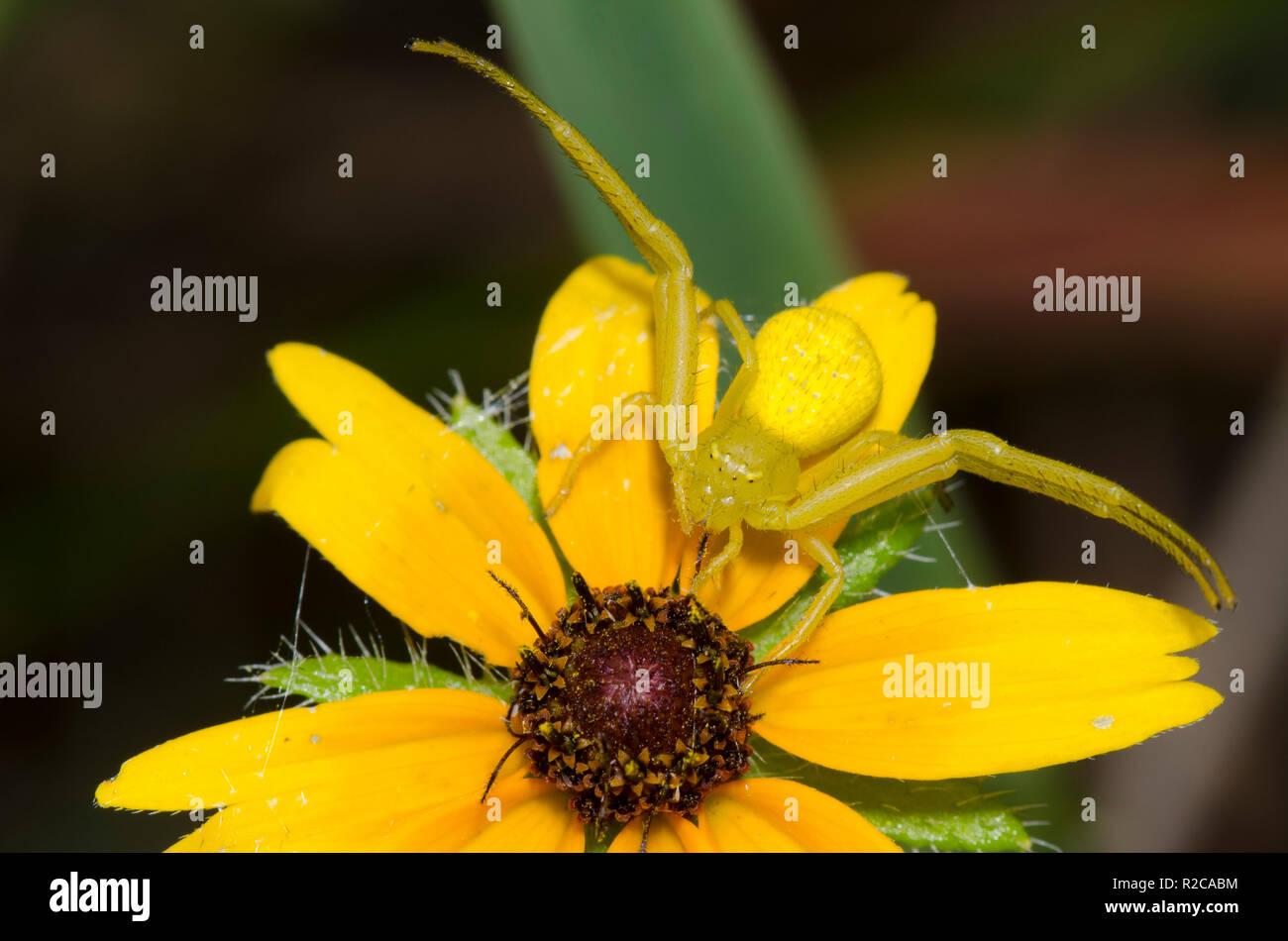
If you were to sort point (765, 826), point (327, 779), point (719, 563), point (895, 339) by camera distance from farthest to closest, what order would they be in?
1. point (895, 339)
2. point (719, 563)
3. point (765, 826)
4. point (327, 779)

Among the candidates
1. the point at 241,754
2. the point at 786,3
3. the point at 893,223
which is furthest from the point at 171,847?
the point at 786,3

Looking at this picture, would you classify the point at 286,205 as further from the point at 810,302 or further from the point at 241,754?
the point at 241,754

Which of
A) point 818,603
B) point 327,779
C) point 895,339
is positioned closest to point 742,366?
point 895,339

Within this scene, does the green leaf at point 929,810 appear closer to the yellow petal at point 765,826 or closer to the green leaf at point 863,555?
the yellow petal at point 765,826

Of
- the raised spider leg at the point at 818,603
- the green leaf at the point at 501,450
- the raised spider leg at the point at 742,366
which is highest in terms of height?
the raised spider leg at the point at 742,366

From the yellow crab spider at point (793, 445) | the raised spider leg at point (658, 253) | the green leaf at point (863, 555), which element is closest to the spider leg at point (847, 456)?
the yellow crab spider at point (793, 445)

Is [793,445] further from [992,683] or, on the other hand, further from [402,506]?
[402,506]
